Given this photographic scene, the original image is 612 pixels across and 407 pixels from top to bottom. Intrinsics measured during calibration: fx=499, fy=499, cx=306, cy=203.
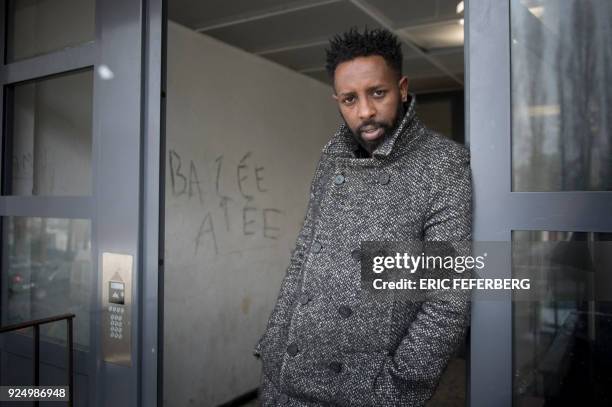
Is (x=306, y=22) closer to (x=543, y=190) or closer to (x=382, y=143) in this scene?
(x=382, y=143)

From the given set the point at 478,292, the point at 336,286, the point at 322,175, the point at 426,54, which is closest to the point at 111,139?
the point at 322,175

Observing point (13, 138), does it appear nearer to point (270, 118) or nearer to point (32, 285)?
point (32, 285)

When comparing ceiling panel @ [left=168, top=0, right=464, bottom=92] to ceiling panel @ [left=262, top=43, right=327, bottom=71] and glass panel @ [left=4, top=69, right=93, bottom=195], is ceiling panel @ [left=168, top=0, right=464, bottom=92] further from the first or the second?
glass panel @ [left=4, top=69, right=93, bottom=195]

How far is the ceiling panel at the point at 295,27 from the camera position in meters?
3.23

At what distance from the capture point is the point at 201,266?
12.5 feet

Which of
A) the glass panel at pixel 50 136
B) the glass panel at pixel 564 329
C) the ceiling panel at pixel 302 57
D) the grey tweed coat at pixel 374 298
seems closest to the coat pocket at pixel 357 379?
the grey tweed coat at pixel 374 298

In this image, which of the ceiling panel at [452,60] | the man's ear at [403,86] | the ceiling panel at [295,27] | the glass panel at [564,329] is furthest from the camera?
the ceiling panel at [452,60]

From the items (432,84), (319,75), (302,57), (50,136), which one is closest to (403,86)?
(50,136)

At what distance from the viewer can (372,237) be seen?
1.48 metres

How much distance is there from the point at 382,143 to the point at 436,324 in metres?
0.54

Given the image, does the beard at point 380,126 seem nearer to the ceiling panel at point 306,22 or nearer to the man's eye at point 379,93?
the man's eye at point 379,93

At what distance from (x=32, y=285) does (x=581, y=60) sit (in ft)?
8.31

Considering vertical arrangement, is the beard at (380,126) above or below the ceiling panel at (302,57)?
below

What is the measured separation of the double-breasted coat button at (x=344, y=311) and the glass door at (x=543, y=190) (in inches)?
13.8
